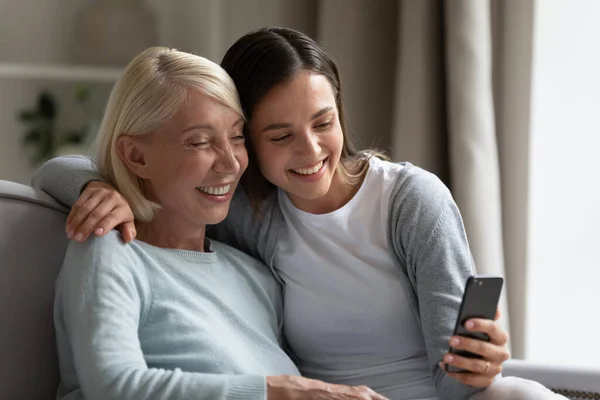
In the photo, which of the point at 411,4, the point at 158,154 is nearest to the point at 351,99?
the point at 411,4

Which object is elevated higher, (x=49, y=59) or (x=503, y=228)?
(x=49, y=59)

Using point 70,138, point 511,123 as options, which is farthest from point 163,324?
point 70,138

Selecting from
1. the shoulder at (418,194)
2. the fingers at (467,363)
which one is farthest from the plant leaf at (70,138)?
the fingers at (467,363)

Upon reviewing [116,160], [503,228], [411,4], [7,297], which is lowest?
[503,228]

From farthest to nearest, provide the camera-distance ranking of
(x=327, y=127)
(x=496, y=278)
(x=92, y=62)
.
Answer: (x=92, y=62), (x=327, y=127), (x=496, y=278)

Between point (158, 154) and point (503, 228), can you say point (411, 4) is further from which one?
point (158, 154)

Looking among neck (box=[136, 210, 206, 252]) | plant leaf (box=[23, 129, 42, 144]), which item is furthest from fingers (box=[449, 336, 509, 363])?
plant leaf (box=[23, 129, 42, 144])

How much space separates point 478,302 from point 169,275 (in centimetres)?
54

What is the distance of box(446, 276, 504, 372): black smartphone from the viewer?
57.5 inches

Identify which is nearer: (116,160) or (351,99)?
(116,160)

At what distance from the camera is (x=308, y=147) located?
1.67 m

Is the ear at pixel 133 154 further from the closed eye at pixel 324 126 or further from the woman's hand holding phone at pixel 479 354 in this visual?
the woman's hand holding phone at pixel 479 354

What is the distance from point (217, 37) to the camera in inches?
128

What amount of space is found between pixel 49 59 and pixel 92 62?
21cm
